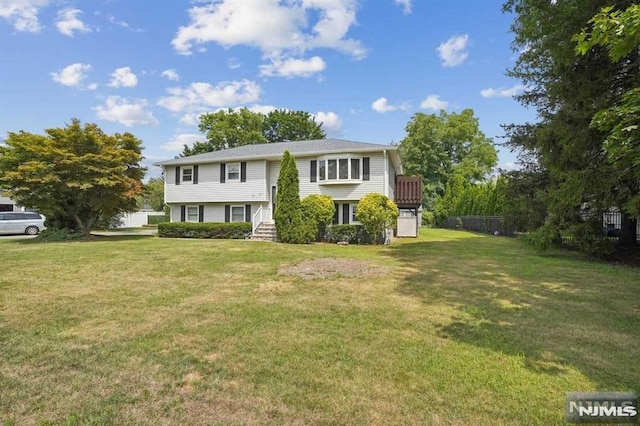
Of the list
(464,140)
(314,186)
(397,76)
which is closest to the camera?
(397,76)

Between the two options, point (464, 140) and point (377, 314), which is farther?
point (464, 140)

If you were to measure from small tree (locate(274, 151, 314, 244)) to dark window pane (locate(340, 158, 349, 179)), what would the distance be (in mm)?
2786

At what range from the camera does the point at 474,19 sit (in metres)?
11.9

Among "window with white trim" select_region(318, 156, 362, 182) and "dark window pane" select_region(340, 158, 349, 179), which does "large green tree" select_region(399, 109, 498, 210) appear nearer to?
"window with white trim" select_region(318, 156, 362, 182)

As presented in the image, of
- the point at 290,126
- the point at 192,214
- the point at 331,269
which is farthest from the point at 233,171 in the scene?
the point at 290,126

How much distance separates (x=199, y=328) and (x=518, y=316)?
4475 mm

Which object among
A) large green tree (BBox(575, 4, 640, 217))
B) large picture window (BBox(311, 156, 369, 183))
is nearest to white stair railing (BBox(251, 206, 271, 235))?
large picture window (BBox(311, 156, 369, 183))

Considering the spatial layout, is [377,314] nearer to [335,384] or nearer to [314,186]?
[335,384]

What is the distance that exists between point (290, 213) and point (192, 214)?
8589mm

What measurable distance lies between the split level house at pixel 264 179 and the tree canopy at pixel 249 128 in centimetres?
1848

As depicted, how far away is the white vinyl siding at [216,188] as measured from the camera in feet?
65.7

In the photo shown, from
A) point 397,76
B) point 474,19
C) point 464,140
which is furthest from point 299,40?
point 464,140

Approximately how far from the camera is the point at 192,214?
22.1m

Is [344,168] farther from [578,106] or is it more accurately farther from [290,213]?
[578,106]
